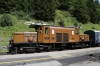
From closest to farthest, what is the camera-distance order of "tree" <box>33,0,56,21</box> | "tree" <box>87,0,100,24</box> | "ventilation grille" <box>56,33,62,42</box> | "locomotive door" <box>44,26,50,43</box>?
"locomotive door" <box>44,26,50,43</box> → "ventilation grille" <box>56,33,62,42</box> → "tree" <box>33,0,56,21</box> → "tree" <box>87,0,100,24</box>

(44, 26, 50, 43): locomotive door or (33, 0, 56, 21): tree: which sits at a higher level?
(33, 0, 56, 21): tree

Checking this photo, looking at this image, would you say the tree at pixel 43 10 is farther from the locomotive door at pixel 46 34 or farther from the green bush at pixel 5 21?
the locomotive door at pixel 46 34

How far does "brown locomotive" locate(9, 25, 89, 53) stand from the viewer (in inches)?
1001

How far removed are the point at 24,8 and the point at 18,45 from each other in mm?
25650

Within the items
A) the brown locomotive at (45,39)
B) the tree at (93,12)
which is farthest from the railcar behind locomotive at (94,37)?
the tree at (93,12)

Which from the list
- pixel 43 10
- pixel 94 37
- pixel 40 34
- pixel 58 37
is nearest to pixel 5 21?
pixel 43 10

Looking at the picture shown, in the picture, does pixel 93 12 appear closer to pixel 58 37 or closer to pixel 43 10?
pixel 43 10

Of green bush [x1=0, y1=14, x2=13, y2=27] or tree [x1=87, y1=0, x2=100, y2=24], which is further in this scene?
tree [x1=87, y1=0, x2=100, y2=24]

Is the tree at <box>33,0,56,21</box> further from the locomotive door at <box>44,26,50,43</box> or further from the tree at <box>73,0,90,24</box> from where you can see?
the locomotive door at <box>44,26,50,43</box>

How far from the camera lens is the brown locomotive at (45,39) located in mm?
25438

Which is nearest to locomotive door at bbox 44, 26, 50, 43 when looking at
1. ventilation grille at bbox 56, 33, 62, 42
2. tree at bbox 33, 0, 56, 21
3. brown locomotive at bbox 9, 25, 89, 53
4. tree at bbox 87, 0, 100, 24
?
brown locomotive at bbox 9, 25, 89, 53

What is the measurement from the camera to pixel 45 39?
89.1ft

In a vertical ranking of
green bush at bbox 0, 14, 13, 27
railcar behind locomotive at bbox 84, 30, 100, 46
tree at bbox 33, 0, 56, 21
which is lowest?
railcar behind locomotive at bbox 84, 30, 100, 46

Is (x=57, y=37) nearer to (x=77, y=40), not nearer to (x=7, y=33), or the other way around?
(x=77, y=40)
